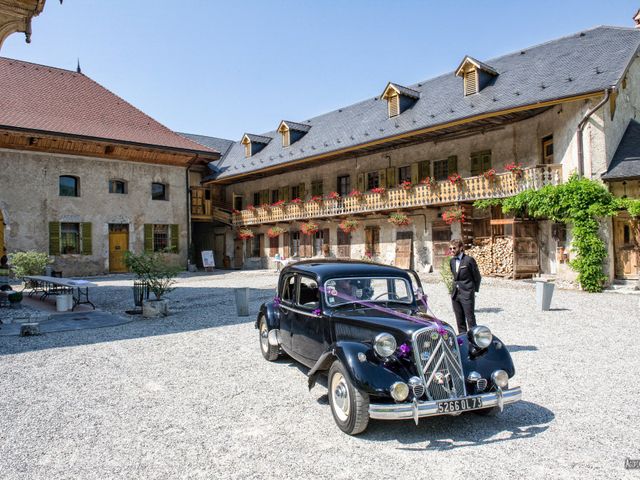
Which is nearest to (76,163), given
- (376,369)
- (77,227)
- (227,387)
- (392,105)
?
(77,227)

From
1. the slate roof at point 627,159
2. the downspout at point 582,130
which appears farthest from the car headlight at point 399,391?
the downspout at point 582,130

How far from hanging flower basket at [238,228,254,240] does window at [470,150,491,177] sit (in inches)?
588

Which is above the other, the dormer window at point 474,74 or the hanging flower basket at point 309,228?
the dormer window at point 474,74

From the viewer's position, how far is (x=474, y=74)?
21188mm

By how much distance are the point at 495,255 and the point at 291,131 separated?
1642cm

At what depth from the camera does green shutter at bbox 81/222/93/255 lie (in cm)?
2444

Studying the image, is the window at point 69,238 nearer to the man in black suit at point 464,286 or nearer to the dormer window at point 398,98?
the dormer window at point 398,98

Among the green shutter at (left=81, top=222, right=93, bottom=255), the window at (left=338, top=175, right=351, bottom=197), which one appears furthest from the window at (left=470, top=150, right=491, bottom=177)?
the green shutter at (left=81, top=222, right=93, bottom=255)

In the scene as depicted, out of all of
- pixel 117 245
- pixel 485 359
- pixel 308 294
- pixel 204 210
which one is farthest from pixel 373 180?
pixel 485 359

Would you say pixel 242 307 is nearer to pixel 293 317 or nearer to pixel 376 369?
pixel 293 317

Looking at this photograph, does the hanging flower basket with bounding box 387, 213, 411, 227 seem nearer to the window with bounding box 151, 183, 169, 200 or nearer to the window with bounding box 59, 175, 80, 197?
the window with bounding box 151, 183, 169, 200

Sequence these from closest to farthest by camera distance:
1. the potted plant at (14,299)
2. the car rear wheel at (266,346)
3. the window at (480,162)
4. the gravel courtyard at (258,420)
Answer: the gravel courtyard at (258,420) → the car rear wheel at (266,346) → the potted plant at (14,299) → the window at (480,162)

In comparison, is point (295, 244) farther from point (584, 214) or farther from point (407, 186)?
point (584, 214)

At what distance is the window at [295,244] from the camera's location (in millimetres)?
28594
